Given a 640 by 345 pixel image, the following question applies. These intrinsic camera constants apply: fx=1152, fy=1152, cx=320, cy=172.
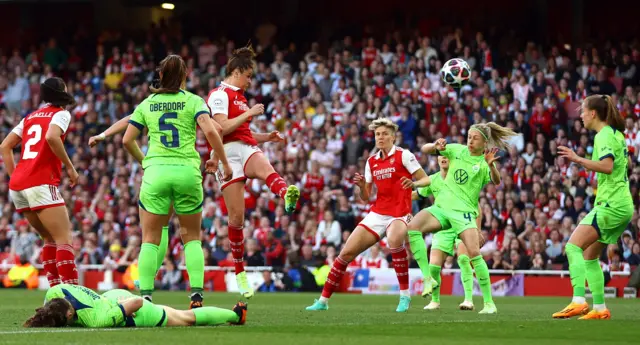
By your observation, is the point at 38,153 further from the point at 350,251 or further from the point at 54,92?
the point at 350,251

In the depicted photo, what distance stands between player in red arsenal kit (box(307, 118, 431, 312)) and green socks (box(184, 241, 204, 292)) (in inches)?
111

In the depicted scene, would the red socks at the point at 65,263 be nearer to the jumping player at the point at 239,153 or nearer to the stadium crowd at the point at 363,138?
the jumping player at the point at 239,153

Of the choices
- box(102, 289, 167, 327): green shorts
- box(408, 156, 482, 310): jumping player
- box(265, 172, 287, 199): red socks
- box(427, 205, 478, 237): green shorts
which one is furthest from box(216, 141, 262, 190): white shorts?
box(102, 289, 167, 327): green shorts

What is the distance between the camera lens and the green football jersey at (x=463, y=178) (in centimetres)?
1370

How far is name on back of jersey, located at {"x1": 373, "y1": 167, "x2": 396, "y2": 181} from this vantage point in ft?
44.7

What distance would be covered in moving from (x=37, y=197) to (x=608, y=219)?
5834mm

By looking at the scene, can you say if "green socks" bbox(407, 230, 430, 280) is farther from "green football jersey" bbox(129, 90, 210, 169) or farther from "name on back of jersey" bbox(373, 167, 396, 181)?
"green football jersey" bbox(129, 90, 210, 169)

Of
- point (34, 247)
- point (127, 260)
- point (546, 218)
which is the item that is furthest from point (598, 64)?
point (34, 247)

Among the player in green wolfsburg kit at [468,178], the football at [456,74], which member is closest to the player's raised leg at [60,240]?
the player in green wolfsburg kit at [468,178]

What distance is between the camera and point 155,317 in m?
9.40

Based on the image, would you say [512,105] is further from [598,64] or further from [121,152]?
[121,152]

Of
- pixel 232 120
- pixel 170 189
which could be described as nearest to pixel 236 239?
pixel 232 120

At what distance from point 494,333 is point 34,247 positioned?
56.9 feet

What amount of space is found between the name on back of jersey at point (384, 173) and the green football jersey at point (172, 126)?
347cm
